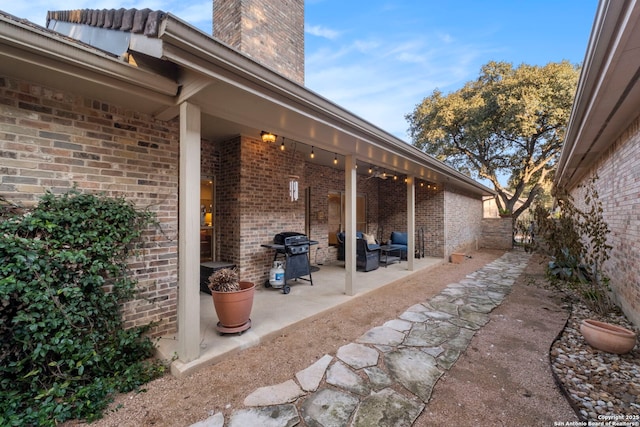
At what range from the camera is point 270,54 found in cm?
669

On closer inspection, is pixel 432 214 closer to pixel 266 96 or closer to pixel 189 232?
pixel 266 96

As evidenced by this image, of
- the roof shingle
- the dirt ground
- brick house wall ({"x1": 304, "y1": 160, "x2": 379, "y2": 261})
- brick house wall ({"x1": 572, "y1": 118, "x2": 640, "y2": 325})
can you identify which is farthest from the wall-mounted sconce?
brick house wall ({"x1": 572, "y1": 118, "x2": 640, "y2": 325})

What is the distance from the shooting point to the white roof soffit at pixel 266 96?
6.32 ft

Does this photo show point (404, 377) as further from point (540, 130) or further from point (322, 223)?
point (540, 130)

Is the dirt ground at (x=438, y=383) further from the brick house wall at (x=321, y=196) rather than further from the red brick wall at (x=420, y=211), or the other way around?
the red brick wall at (x=420, y=211)

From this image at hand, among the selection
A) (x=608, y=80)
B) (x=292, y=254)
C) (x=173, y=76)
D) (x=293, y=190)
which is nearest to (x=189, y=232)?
(x=173, y=76)

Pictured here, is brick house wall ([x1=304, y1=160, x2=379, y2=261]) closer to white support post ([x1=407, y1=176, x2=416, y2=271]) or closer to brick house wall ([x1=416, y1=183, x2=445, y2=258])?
white support post ([x1=407, y1=176, x2=416, y2=271])

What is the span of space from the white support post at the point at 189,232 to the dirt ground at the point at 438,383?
1.07ft

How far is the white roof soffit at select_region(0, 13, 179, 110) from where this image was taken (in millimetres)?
1750

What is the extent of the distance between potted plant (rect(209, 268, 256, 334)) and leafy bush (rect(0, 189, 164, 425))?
699mm

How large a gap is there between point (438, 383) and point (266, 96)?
10.0 ft

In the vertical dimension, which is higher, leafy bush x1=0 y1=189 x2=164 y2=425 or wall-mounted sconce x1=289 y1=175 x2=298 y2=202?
wall-mounted sconce x1=289 y1=175 x2=298 y2=202

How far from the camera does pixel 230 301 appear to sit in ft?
9.53

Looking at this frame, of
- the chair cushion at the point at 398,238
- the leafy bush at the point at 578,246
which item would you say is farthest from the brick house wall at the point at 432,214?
the leafy bush at the point at 578,246
